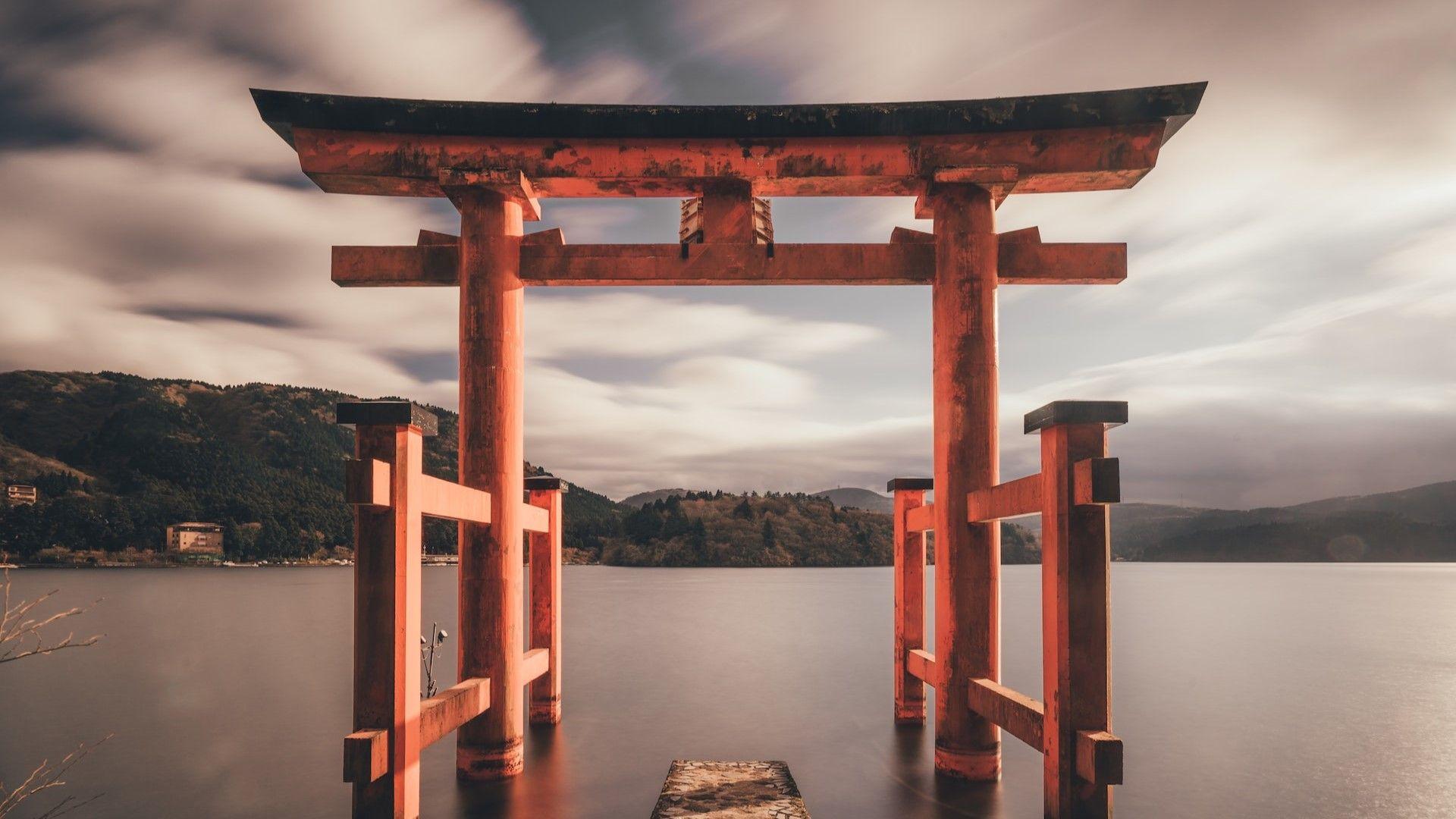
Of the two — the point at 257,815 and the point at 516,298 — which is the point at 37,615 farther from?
the point at 516,298

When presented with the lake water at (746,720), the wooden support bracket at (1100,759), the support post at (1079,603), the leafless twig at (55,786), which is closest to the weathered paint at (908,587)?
the lake water at (746,720)

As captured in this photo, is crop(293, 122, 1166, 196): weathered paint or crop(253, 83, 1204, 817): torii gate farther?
crop(293, 122, 1166, 196): weathered paint

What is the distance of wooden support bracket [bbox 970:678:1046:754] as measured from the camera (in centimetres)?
610

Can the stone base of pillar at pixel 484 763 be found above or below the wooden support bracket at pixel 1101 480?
below

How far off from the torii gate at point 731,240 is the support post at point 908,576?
2203 millimetres

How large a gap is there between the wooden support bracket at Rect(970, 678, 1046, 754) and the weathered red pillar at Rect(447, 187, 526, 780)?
4.22 metres

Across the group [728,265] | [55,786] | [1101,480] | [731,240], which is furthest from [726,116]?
[55,786]

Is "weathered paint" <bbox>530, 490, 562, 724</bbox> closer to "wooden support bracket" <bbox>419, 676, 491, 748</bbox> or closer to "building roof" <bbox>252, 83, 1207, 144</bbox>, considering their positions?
"wooden support bracket" <bbox>419, 676, 491, 748</bbox>

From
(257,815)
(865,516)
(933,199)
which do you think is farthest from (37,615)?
(865,516)

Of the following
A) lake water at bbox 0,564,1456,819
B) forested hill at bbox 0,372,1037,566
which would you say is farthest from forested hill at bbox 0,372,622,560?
lake water at bbox 0,564,1456,819

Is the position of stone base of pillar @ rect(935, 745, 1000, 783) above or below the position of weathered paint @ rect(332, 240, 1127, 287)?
below

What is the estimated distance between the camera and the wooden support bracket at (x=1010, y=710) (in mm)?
6098

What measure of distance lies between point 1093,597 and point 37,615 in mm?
A: 70445

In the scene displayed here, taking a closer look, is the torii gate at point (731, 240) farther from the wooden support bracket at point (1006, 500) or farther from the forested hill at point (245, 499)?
the forested hill at point (245, 499)
